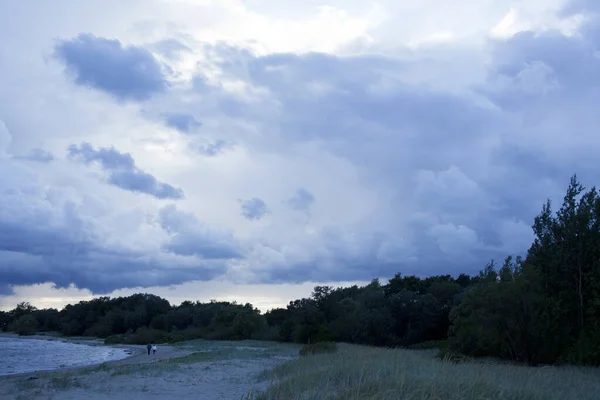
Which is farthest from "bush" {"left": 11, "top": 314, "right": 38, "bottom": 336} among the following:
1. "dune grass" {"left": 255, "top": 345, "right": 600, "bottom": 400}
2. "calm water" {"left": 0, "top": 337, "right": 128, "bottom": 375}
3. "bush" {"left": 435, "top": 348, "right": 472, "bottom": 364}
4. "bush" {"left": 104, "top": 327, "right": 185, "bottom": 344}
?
"dune grass" {"left": 255, "top": 345, "right": 600, "bottom": 400}

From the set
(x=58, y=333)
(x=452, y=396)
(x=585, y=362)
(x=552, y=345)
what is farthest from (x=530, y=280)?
(x=58, y=333)

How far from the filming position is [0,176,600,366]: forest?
32.3 metres

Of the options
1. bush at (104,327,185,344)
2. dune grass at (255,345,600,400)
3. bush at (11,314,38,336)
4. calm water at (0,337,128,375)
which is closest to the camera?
dune grass at (255,345,600,400)

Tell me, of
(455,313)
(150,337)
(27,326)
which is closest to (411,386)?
(455,313)

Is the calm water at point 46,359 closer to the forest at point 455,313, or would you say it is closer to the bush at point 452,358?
the forest at point 455,313

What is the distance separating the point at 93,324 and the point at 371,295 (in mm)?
92080

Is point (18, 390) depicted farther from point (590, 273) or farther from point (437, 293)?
point (437, 293)

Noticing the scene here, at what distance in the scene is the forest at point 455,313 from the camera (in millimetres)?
32344

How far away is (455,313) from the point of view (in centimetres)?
4925

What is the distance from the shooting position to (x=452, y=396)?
13602mm

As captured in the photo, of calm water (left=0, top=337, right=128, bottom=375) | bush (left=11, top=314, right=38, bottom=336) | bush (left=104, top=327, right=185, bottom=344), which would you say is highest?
bush (left=11, top=314, right=38, bottom=336)

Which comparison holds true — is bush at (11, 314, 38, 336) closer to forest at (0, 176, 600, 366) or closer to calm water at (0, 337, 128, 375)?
forest at (0, 176, 600, 366)

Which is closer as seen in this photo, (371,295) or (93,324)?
(371,295)

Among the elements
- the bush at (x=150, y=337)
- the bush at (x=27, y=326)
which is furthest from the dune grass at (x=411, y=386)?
Answer: the bush at (x=27, y=326)
